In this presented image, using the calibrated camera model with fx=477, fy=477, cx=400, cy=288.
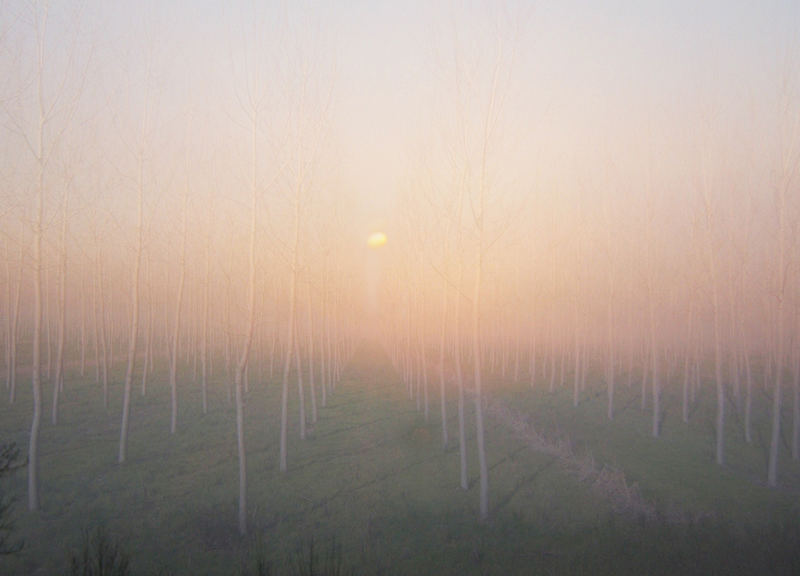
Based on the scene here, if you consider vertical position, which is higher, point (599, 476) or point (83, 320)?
point (83, 320)

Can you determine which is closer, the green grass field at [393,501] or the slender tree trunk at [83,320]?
the green grass field at [393,501]

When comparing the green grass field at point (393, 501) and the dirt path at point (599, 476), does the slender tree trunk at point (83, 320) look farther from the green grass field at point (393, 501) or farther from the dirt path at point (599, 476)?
the dirt path at point (599, 476)

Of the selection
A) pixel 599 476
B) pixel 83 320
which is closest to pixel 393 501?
pixel 599 476

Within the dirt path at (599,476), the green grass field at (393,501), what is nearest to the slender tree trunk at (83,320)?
the green grass field at (393,501)

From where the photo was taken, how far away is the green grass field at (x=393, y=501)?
736 cm

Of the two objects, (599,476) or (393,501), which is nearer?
(393,501)

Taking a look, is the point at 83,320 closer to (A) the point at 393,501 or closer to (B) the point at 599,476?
(A) the point at 393,501

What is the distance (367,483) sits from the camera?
37.4 feet

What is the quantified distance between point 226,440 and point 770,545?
13661 millimetres

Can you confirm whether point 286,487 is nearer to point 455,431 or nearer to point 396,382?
point 455,431

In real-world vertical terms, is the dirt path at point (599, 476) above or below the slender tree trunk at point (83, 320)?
below

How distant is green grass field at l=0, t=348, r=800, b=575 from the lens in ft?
24.1

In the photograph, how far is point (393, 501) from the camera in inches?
402

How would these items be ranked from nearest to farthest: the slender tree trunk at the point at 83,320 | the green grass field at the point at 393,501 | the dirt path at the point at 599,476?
1. the green grass field at the point at 393,501
2. the dirt path at the point at 599,476
3. the slender tree trunk at the point at 83,320
